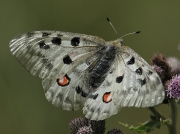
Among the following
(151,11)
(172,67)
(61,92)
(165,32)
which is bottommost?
(61,92)

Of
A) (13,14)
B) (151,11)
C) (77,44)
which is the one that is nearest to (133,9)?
(151,11)

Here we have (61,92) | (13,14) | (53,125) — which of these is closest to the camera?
(61,92)

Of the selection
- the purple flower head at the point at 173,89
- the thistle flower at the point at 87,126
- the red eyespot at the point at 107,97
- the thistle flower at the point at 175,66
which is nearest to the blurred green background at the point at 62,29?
the thistle flower at the point at 175,66

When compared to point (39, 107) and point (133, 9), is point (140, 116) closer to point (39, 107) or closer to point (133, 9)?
point (39, 107)

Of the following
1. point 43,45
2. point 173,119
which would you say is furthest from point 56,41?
point 173,119

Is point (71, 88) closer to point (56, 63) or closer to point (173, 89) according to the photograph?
point (56, 63)

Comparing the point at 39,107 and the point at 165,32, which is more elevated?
the point at 165,32
